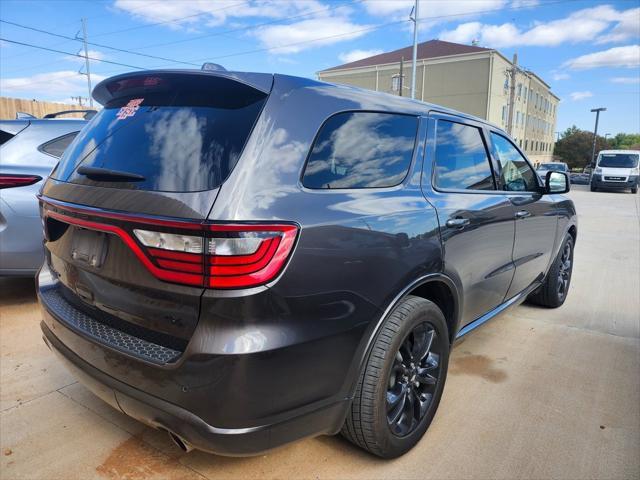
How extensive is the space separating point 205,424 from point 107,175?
1.06 m

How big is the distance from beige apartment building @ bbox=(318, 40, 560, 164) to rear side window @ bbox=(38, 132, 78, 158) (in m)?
42.2

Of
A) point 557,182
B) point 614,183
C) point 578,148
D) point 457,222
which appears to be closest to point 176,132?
point 457,222

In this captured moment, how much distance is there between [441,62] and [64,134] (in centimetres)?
4645

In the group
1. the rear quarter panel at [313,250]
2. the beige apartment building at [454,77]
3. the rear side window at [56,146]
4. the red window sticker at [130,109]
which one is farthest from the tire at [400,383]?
the beige apartment building at [454,77]

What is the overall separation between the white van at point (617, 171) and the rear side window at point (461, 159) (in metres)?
25.5

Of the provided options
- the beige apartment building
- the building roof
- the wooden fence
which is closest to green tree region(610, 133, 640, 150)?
the beige apartment building

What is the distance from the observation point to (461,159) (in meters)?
2.80

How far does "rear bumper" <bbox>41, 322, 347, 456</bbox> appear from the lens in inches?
63.4

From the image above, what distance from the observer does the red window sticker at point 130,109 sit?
203 centimetres

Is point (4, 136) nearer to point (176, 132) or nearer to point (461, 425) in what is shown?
point (176, 132)

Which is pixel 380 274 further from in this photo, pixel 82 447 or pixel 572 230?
pixel 572 230

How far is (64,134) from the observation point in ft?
14.2

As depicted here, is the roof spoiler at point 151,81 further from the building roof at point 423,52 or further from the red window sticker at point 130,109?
the building roof at point 423,52

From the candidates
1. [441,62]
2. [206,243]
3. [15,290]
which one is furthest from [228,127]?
[441,62]
